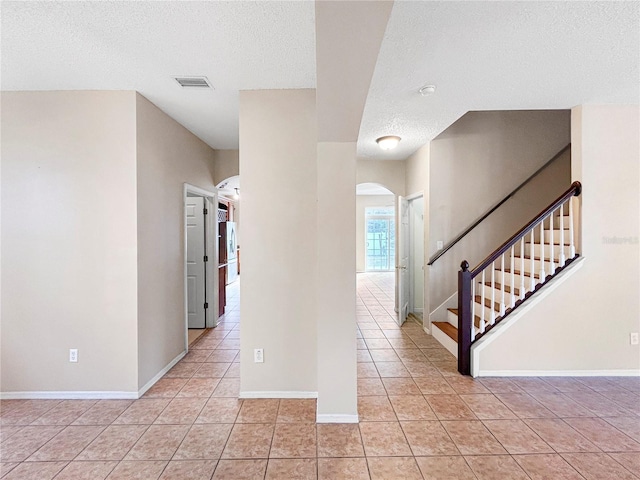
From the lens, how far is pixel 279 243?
102 inches

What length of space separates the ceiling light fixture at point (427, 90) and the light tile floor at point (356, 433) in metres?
2.61

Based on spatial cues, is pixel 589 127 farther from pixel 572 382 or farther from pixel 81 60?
pixel 81 60

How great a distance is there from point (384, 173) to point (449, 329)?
274 cm

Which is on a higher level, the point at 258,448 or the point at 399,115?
the point at 399,115

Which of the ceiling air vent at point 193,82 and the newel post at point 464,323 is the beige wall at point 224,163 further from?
the newel post at point 464,323

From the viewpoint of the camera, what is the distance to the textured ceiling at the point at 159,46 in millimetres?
1647

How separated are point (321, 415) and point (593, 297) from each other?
9.30 feet

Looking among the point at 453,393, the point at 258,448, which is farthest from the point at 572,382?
the point at 258,448

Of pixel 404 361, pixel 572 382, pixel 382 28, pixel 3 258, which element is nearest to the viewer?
pixel 382 28

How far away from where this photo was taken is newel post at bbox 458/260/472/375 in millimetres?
2928

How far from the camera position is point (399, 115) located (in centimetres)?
307

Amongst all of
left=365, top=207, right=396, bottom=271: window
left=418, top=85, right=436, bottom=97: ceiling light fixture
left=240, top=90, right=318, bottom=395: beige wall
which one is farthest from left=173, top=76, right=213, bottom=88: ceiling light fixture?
left=365, top=207, right=396, bottom=271: window

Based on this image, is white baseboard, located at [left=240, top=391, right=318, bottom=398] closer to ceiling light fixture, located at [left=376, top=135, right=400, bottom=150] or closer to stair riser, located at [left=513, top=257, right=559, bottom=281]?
stair riser, located at [left=513, top=257, right=559, bottom=281]

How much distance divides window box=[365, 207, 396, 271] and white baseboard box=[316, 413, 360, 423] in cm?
838
